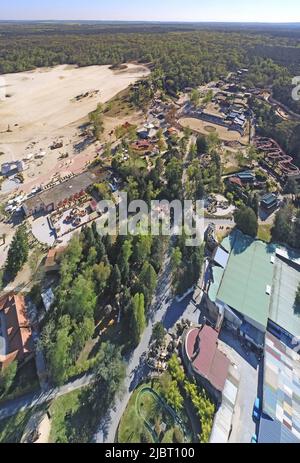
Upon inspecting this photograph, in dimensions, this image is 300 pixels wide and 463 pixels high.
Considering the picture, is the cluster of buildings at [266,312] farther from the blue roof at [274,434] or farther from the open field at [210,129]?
the open field at [210,129]

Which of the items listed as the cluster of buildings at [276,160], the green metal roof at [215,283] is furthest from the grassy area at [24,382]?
the cluster of buildings at [276,160]

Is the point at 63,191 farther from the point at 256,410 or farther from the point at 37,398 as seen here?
the point at 256,410

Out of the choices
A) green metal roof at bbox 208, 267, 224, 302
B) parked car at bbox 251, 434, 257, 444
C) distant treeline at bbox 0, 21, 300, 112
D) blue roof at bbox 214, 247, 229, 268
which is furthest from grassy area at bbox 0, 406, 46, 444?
distant treeline at bbox 0, 21, 300, 112

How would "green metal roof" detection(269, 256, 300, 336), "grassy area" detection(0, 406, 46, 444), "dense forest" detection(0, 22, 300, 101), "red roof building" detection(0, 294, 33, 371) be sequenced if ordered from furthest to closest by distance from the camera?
"dense forest" detection(0, 22, 300, 101) → "green metal roof" detection(269, 256, 300, 336) → "red roof building" detection(0, 294, 33, 371) → "grassy area" detection(0, 406, 46, 444)

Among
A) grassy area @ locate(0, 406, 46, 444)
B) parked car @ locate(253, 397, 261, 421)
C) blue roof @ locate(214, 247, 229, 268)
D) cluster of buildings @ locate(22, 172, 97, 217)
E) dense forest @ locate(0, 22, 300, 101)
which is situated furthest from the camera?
dense forest @ locate(0, 22, 300, 101)

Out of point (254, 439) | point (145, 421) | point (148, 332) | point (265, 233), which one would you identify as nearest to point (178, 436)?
point (145, 421)

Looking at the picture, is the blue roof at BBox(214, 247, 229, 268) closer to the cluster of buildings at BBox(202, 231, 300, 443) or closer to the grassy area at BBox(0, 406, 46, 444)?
the cluster of buildings at BBox(202, 231, 300, 443)
